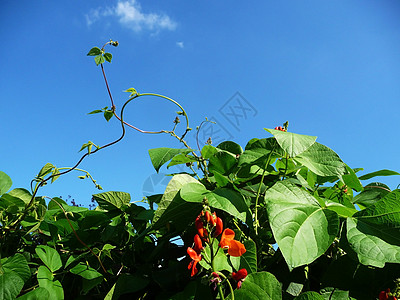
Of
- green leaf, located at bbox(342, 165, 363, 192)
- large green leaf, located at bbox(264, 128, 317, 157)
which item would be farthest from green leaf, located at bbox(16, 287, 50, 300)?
green leaf, located at bbox(342, 165, 363, 192)

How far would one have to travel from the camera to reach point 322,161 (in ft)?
3.69

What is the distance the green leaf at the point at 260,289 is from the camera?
0.94 meters

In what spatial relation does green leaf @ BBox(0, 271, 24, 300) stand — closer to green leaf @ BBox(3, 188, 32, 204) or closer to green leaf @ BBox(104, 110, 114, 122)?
green leaf @ BBox(3, 188, 32, 204)

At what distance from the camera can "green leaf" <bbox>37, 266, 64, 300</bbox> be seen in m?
1.10

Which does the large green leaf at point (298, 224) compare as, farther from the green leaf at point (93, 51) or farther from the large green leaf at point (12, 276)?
the green leaf at point (93, 51)

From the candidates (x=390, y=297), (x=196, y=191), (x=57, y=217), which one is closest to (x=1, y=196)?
(x=57, y=217)

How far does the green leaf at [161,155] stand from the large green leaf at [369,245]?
1.79 feet

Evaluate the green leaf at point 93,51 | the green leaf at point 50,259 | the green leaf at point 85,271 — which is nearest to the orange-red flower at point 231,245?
the green leaf at point 85,271

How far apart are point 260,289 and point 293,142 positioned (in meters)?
0.40

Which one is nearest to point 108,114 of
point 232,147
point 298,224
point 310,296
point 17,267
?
point 232,147

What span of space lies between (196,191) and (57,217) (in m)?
0.81

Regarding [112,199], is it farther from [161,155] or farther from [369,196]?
[369,196]

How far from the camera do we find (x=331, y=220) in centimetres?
96

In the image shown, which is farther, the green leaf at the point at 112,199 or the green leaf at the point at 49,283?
the green leaf at the point at 112,199
